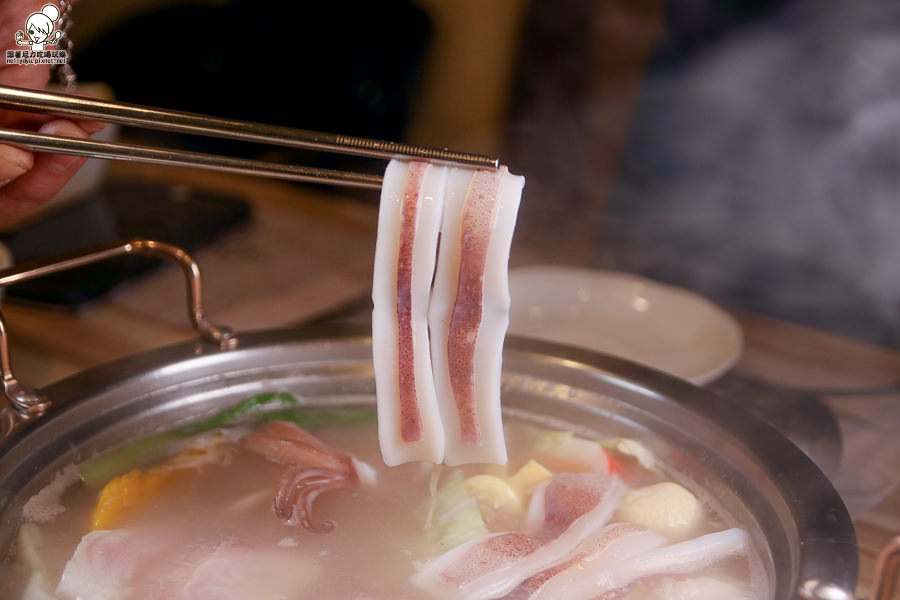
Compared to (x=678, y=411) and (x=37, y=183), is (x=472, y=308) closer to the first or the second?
(x=678, y=411)

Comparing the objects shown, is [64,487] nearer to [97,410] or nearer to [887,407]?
[97,410]

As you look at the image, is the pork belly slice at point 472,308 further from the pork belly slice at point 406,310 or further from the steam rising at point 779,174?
the steam rising at point 779,174

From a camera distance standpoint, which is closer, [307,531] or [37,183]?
[307,531]

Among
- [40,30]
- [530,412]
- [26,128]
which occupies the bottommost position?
[530,412]

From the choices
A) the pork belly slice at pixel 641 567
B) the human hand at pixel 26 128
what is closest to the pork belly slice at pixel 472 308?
the pork belly slice at pixel 641 567

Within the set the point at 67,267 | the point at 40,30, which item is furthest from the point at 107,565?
the point at 40,30

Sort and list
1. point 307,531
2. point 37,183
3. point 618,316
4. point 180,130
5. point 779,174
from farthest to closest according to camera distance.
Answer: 1. point 779,174
2. point 618,316
3. point 37,183
4. point 307,531
5. point 180,130

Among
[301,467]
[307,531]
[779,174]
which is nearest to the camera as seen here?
[307,531]
